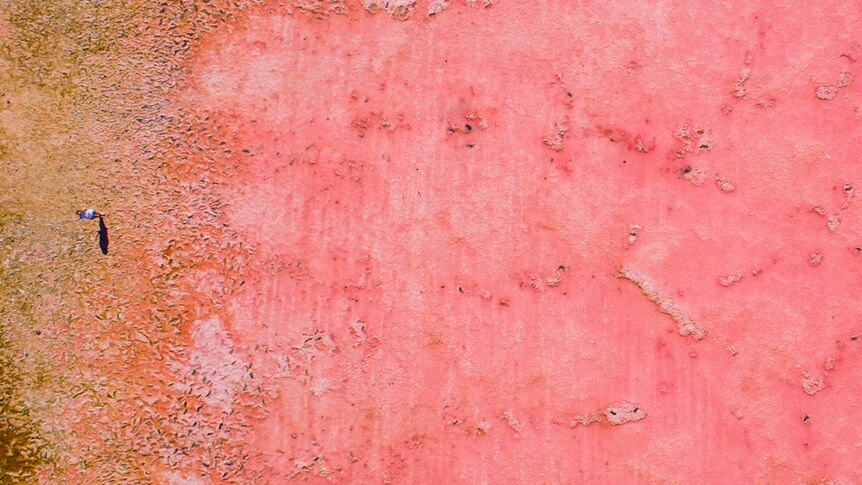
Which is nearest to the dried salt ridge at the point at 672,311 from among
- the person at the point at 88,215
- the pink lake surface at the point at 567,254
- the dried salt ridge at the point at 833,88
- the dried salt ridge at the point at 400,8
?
the pink lake surface at the point at 567,254

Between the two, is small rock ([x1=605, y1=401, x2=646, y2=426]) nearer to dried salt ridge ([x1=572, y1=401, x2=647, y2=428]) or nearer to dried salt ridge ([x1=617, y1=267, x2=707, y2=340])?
dried salt ridge ([x1=572, y1=401, x2=647, y2=428])

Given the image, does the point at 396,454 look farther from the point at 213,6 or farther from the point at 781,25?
the point at 781,25

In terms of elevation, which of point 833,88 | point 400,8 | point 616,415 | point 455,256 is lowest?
point 616,415

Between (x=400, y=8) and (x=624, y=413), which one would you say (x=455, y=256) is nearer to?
(x=624, y=413)

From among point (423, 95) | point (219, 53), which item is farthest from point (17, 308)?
point (423, 95)

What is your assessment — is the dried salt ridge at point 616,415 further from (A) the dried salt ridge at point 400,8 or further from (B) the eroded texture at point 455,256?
(A) the dried salt ridge at point 400,8

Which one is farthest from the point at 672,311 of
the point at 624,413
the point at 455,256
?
the point at 455,256

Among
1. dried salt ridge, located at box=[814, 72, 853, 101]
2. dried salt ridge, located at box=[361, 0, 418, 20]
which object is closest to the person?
dried salt ridge, located at box=[361, 0, 418, 20]
